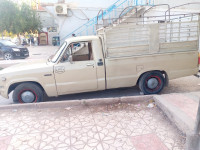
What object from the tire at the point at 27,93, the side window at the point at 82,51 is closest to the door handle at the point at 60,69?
the side window at the point at 82,51

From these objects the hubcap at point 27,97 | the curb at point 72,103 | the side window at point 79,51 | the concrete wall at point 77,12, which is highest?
the concrete wall at point 77,12

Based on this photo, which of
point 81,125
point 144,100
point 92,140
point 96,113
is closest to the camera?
point 92,140

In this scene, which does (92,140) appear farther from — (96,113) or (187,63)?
(187,63)

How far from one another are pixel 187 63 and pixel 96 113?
10.1 feet

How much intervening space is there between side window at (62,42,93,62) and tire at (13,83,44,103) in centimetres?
107

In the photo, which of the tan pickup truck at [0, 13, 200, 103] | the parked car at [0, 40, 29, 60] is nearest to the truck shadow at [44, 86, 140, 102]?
the tan pickup truck at [0, 13, 200, 103]

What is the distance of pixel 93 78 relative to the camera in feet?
16.3

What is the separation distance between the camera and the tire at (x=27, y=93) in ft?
15.7

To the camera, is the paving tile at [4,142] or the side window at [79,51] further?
the side window at [79,51]

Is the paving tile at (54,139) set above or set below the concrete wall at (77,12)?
below

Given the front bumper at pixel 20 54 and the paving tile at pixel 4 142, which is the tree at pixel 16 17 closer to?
the front bumper at pixel 20 54

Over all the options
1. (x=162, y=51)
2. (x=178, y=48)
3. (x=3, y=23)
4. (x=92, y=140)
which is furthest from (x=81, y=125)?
(x=3, y=23)

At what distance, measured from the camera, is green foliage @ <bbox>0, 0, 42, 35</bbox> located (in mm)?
24203

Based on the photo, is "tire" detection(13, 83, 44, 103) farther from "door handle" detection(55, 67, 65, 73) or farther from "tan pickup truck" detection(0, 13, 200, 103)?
"door handle" detection(55, 67, 65, 73)
